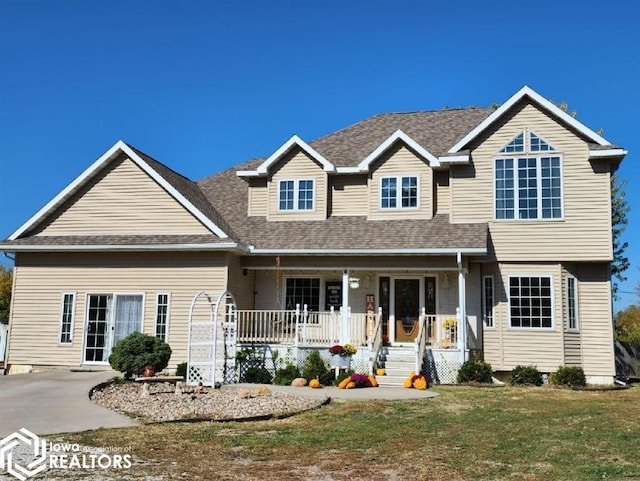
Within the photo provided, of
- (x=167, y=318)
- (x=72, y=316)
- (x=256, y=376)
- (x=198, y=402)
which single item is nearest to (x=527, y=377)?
(x=256, y=376)

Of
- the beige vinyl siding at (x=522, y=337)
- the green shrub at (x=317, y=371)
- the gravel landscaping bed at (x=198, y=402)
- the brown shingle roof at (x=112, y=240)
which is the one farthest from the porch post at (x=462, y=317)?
the brown shingle roof at (x=112, y=240)

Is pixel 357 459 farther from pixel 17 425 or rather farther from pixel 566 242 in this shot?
pixel 566 242

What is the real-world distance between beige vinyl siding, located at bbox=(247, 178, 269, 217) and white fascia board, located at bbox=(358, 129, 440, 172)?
3702mm

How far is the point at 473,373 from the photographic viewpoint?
16.6 m

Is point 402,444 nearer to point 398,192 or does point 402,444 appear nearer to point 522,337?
point 522,337

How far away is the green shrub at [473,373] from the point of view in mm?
16531

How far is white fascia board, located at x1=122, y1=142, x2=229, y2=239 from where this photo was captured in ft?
59.6

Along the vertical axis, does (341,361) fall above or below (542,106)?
below

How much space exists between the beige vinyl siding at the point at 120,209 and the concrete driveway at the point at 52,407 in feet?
17.1

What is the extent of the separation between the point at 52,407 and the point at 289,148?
11950mm

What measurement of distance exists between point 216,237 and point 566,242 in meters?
10.5

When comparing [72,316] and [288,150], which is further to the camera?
[288,150]

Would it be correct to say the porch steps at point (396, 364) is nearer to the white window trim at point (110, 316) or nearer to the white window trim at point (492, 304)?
the white window trim at point (492, 304)

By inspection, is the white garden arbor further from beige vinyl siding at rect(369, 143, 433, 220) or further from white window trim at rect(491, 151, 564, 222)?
white window trim at rect(491, 151, 564, 222)
